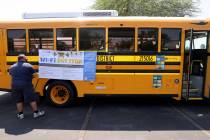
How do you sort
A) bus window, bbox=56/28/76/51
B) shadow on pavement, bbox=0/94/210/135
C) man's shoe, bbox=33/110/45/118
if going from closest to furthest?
shadow on pavement, bbox=0/94/210/135 → man's shoe, bbox=33/110/45/118 → bus window, bbox=56/28/76/51

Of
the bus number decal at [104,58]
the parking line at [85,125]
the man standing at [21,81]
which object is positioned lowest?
the parking line at [85,125]

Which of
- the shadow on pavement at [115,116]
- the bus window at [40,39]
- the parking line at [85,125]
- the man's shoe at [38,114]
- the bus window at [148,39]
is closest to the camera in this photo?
the parking line at [85,125]

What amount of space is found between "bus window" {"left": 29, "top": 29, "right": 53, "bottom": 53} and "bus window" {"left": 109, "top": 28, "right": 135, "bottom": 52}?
1.74m

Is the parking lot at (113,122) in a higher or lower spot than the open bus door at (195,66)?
lower

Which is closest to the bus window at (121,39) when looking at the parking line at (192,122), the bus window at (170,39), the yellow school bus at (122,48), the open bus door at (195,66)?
the yellow school bus at (122,48)

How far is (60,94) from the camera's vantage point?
829cm

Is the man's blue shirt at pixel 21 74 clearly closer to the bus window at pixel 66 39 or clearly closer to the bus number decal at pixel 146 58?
the bus window at pixel 66 39

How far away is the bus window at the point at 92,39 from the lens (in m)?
7.86

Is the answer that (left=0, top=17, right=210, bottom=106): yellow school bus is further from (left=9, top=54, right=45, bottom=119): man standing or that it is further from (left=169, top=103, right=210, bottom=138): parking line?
(left=9, top=54, right=45, bottom=119): man standing

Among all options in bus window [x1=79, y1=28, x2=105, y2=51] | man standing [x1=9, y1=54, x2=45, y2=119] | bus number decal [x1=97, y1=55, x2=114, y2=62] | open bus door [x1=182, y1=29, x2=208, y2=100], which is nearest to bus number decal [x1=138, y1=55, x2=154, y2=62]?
bus number decal [x1=97, y1=55, x2=114, y2=62]

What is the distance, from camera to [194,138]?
5.74 m

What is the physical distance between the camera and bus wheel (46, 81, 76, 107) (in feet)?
26.7

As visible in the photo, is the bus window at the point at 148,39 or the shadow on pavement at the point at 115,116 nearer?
the shadow on pavement at the point at 115,116

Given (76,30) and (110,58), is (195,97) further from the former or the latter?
(76,30)
